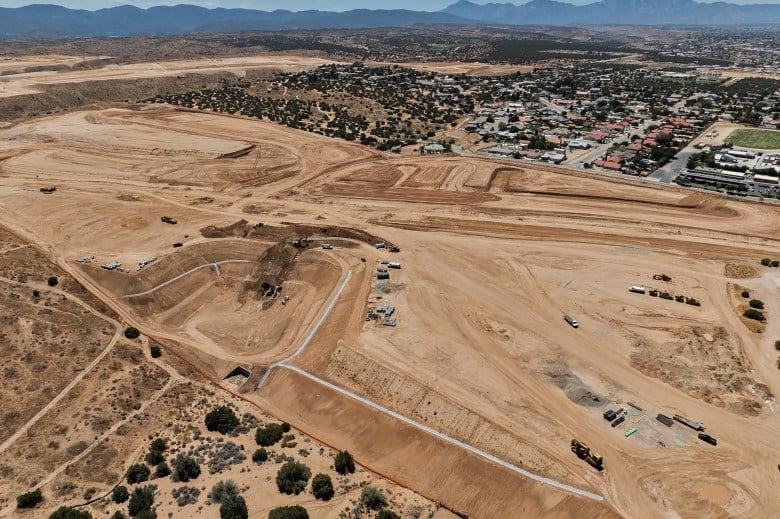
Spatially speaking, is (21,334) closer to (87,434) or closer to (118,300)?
(118,300)

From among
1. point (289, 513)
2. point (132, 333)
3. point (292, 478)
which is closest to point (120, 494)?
point (292, 478)

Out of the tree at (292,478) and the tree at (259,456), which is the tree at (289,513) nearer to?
the tree at (292,478)

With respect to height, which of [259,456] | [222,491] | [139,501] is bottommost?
[259,456]

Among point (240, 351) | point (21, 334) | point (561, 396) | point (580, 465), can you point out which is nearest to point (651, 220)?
point (561, 396)

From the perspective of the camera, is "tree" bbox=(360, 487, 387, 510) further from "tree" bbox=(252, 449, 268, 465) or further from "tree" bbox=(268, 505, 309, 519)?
"tree" bbox=(252, 449, 268, 465)

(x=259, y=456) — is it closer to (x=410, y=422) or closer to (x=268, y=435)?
(x=268, y=435)
